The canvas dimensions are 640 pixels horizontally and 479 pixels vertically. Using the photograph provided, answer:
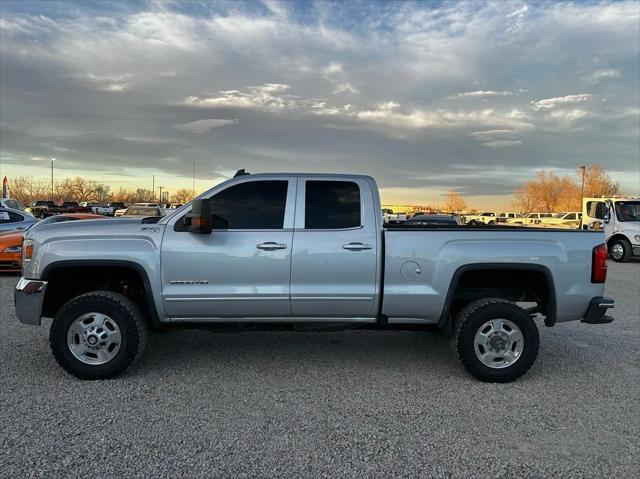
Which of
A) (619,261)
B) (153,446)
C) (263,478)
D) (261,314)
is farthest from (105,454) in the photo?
(619,261)

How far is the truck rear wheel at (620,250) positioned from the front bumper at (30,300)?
17490 mm

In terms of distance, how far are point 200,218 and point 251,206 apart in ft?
1.89

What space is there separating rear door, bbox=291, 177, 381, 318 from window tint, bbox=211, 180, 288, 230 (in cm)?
22

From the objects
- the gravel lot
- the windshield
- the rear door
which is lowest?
the gravel lot

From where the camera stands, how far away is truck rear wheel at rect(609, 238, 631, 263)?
16.8 m

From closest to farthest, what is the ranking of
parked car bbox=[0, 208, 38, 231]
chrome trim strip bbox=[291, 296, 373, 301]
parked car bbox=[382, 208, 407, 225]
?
chrome trim strip bbox=[291, 296, 373, 301] → parked car bbox=[382, 208, 407, 225] → parked car bbox=[0, 208, 38, 231]

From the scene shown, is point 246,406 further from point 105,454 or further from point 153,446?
point 105,454

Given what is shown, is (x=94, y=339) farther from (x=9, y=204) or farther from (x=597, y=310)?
(x=9, y=204)

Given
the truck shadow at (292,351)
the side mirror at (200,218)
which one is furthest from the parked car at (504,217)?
the side mirror at (200,218)

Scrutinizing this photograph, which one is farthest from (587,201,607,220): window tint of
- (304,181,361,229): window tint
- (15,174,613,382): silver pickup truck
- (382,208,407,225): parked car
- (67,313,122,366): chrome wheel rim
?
(67,313,122,366): chrome wheel rim

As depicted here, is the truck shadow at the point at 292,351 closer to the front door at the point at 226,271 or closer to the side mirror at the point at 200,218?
the front door at the point at 226,271

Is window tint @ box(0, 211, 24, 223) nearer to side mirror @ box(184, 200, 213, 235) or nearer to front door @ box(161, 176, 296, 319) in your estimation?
front door @ box(161, 176, 296, 319)

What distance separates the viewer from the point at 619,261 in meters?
17.1

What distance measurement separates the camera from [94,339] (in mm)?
4707
